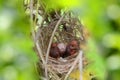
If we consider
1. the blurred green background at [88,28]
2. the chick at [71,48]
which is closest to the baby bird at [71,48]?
the chick at [71,48]

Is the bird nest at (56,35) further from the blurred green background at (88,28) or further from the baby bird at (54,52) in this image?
the blurred green background at (88,28)

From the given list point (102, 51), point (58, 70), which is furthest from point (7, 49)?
point (58, 70)

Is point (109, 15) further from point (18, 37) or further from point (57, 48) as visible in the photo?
point (57, 48)

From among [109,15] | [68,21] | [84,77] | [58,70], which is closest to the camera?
[109,15]

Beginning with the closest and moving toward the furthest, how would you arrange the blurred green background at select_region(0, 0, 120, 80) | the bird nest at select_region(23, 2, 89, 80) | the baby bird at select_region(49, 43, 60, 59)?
the blurred green background at select_region(0, 0, 120, 80) → the bird nest at select_region(23, 2, 89, 80) → the baby bird at select_region(49, 43, 60, 59)

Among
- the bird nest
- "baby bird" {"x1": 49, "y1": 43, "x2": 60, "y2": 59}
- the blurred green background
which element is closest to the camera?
the blurred green background

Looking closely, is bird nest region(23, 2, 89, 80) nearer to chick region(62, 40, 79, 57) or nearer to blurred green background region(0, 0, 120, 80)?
chick region(62, 40, 79, 57)

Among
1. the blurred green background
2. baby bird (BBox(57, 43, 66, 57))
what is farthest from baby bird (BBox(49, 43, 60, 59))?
the blurred green background
